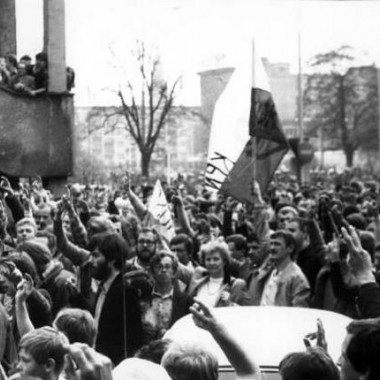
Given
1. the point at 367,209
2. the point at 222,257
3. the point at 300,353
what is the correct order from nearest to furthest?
the point at 300,353, the point at 222,257, the point at 367,209

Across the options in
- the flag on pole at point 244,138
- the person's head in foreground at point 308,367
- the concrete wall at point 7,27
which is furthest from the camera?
the concrete wall at point 7,27

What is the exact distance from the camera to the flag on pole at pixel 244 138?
1131cm

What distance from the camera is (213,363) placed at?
4461 millimetres

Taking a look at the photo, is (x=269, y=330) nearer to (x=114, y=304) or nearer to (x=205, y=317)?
(x=205, y=317)

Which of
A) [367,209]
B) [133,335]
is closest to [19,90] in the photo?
[367,209]

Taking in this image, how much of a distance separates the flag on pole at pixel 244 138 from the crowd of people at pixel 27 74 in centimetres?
907

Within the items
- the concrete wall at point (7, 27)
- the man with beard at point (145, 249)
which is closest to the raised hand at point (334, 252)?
the man with beard at point (145, 249)

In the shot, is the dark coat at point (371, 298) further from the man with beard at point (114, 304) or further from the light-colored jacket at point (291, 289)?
the light-colored jacket at point (291, 289)

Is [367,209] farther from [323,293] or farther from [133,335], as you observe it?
A: [133,335]

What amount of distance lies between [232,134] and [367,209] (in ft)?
13.1

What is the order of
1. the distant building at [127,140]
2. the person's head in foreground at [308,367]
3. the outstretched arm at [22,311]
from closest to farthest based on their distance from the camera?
the person's head in foreground at [308,367] < the outstretched arm at [22,311] < the distant building at [127,140]

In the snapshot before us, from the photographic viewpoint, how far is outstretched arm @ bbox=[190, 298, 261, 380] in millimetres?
4668

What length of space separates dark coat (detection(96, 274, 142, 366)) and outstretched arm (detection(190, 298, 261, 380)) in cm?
243

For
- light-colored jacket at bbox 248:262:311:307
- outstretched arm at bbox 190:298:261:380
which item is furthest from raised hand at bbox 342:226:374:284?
light-colored jacket at bbox 248:262:311:307
